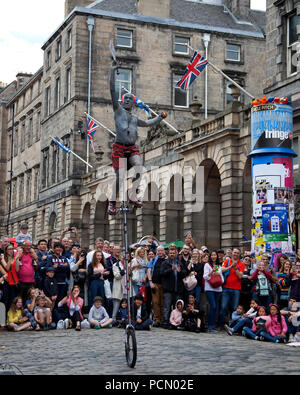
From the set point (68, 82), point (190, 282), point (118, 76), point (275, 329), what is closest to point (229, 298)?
point (190, 282)

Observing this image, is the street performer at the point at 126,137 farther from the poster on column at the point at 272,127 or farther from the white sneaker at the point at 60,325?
the poster on column at the point at 272,127

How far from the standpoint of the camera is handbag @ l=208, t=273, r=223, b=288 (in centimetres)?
1588

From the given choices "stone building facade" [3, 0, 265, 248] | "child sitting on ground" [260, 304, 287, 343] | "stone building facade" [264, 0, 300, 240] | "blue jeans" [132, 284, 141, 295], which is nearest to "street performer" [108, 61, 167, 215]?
"child sitting on ground" [260, 304, 287, 343]

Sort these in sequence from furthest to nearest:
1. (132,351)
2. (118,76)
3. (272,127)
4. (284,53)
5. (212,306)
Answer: (118,76)
(284,53)
(272,127)
(212,306)
(132,351)

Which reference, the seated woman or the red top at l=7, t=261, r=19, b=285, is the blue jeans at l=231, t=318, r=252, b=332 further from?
the red top at l=7, t=261, r=19, b=285

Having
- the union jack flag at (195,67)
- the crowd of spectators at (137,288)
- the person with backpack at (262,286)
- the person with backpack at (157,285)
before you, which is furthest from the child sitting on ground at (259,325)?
the union jack flag at (195,67)

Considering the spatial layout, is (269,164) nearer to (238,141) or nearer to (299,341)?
(299,341)

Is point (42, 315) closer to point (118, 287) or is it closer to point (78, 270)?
point (78, 270)

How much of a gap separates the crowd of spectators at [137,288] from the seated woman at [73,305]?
0.02 m

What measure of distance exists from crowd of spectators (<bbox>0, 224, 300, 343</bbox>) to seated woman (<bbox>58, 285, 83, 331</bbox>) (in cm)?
2

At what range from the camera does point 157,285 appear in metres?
16.4

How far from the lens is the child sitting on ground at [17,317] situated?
49.9 ft

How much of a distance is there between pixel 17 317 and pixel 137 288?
3.08 m
